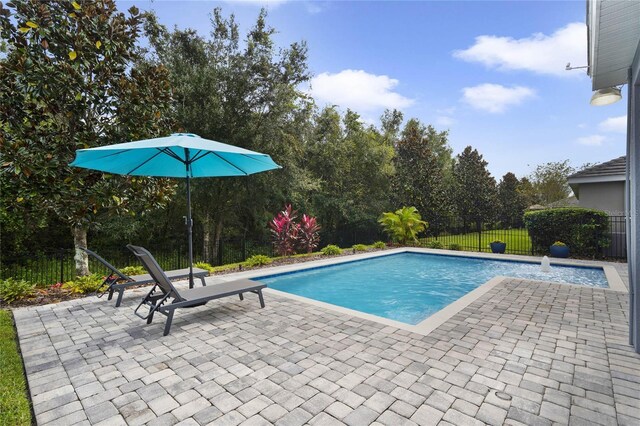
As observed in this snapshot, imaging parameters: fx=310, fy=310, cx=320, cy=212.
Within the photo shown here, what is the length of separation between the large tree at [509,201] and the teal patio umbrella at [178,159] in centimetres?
2688

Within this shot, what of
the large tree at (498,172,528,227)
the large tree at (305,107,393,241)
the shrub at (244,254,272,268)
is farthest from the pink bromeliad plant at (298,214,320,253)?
the large tree at (498,172,528,227)

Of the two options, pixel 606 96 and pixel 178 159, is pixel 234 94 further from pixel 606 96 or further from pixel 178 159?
pixel 606 96

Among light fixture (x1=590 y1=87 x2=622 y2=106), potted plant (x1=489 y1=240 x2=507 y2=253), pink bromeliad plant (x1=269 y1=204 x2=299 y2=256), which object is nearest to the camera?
light fixture (x1=590 y1=87 x2=622 y2=106)

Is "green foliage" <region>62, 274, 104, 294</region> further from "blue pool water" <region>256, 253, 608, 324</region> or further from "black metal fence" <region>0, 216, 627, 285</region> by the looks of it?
"blue pool water" <region>256, 253, 608, 324</region>

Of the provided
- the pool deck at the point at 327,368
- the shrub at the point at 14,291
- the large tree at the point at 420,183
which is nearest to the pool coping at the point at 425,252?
the pool deck at the point at 327,368

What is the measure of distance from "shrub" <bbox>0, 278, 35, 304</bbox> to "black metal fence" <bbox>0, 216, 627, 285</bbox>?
1078 millimetres

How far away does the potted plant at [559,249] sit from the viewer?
36.5ft

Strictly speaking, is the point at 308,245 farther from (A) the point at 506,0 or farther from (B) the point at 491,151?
(B) the point at 491,151

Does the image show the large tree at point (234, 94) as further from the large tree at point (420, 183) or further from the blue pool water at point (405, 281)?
the large tree at point (420, 183)

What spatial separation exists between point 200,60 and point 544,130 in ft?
81.3

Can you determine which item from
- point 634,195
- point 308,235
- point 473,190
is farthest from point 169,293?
point 473,190

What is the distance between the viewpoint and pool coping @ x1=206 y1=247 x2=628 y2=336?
4.46 metres

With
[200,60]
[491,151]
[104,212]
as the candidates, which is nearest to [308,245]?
[104,212]

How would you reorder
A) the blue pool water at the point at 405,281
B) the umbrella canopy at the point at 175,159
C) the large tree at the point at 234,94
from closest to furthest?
the umbrella canopy at the point at 175,159 → the blue pool water at the point at 405,281 → the large tree at the point at 234,94
